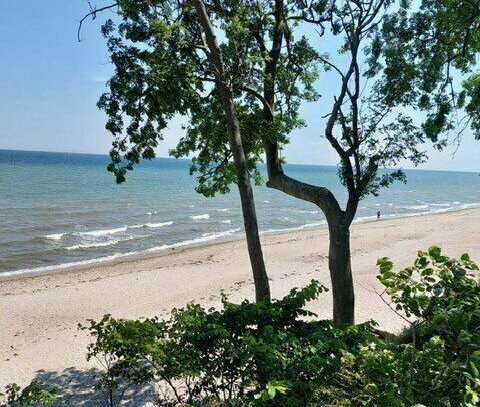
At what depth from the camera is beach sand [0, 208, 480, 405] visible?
10602 millimetres

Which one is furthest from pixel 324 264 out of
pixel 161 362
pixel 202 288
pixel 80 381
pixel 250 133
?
pixel 161 362

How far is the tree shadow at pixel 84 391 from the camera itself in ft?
24.6

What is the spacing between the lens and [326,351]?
406 centimetres

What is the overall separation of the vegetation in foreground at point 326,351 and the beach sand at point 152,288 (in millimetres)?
5590

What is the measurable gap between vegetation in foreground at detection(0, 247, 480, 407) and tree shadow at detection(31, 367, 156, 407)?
2.81 metres

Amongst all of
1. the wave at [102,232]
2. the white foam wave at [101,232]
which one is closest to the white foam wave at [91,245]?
the wave at [102,232]

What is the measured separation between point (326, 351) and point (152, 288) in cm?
1392

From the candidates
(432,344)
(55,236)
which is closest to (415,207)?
(55,236)

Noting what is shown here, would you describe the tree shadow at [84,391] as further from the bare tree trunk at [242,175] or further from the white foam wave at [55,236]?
the white foam wave at [55,236]

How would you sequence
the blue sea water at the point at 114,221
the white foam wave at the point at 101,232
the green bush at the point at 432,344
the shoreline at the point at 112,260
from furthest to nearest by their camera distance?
the white foam wave at the point at 101,232 < the blue sea water at the point at 114,221 < the shoreline at the point at 112,260 < the green bush at the point at 432,344

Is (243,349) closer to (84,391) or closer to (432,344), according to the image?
(432,344)

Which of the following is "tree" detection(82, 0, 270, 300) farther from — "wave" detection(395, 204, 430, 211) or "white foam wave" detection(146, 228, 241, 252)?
"wave" detection(395, 204, 430, 211)

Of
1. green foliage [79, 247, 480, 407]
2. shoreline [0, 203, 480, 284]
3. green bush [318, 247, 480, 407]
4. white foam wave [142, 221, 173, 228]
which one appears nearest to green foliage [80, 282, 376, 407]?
green foliage [79, 247, 480, 407]

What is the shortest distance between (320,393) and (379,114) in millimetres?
6866
